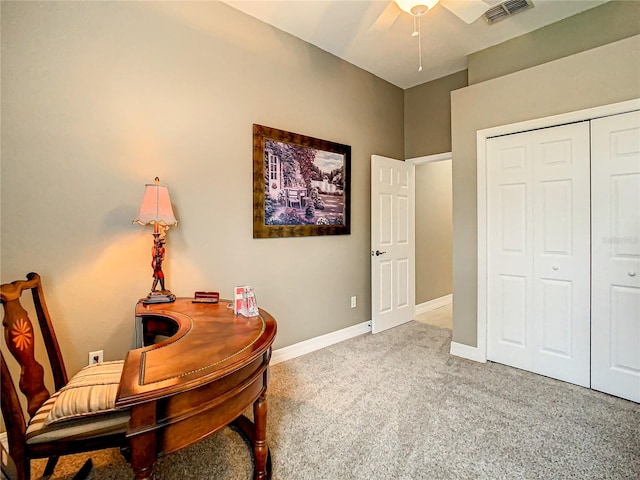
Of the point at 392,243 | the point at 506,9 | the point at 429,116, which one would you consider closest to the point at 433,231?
the point at 392,243

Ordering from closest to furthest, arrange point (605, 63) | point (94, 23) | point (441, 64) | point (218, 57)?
1. point (94, 23)
2. point (605, 63)
3. point (218, 57)
4. point (441, 64)

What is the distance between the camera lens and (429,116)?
13.3ft

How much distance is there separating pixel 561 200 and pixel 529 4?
1639 millimetres

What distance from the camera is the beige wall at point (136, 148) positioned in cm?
184

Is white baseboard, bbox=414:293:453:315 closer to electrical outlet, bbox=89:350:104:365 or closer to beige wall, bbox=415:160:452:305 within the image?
beige wall, bbox=415:160:452:305

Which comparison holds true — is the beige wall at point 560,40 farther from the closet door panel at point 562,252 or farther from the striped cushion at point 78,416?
the striped cushion at point 78,416

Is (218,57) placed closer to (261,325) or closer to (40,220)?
(40,220)

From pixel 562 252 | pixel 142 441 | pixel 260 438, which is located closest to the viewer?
pixel 142 441

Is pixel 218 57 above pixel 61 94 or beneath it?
above

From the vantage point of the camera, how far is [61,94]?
6.28 ft

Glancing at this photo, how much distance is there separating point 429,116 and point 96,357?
4195 mm

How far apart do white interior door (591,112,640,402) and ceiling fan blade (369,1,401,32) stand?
1764 mm

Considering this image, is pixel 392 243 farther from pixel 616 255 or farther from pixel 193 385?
pixel 193 385

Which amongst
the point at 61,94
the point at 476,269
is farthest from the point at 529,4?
the point at 61,94
